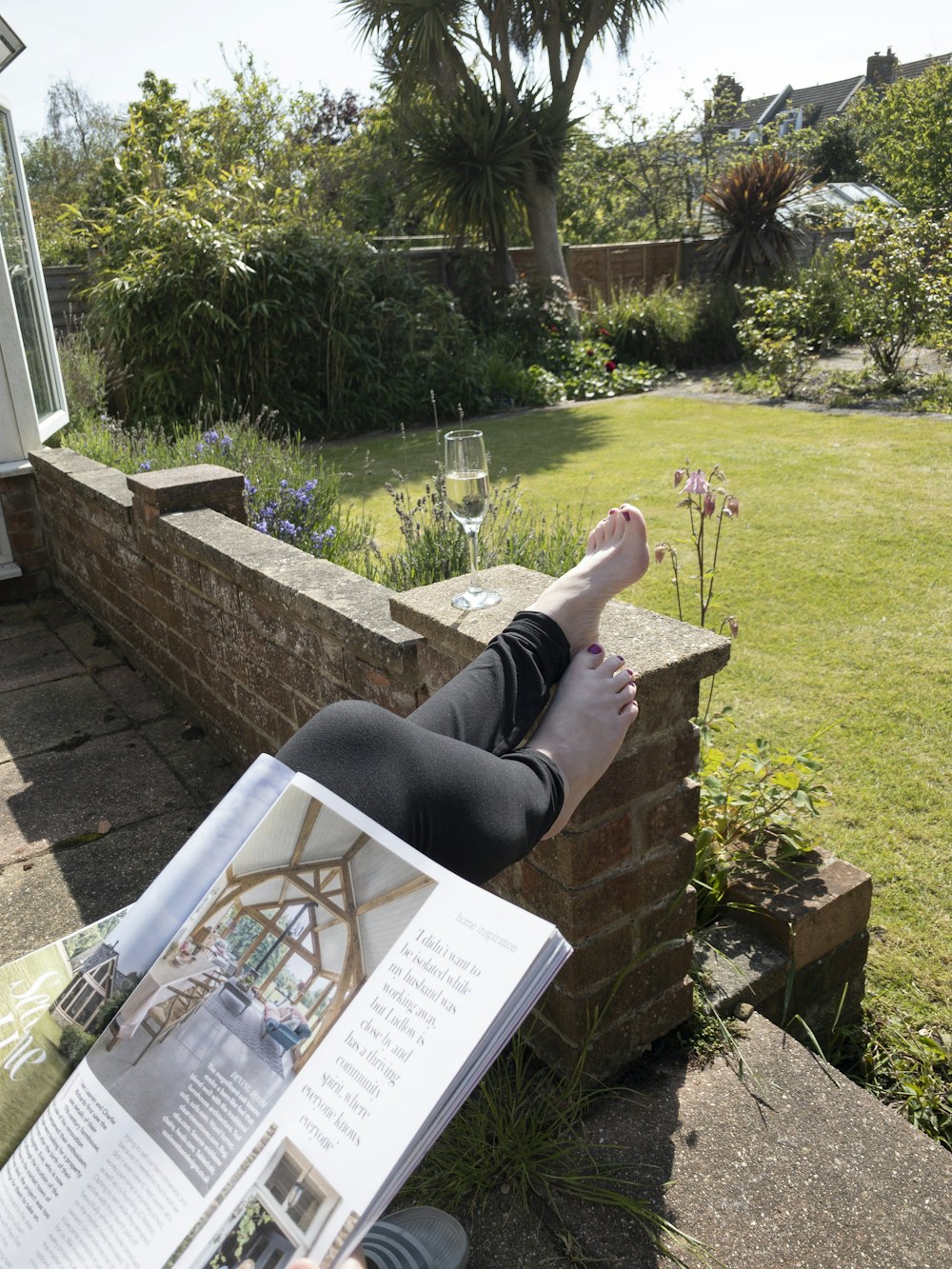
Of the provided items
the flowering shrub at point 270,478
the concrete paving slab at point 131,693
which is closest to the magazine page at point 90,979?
the concrete paving slab at point 131,693

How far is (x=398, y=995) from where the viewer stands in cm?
88

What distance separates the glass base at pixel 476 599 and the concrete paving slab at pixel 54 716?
5.86ft

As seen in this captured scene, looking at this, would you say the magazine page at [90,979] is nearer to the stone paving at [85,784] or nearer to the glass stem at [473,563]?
the glass stem at [473,563]

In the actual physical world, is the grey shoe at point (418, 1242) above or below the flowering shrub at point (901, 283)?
below

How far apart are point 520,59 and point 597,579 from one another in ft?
38.9

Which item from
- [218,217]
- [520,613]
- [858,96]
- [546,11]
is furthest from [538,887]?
[858,96]

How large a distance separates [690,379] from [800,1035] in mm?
9103

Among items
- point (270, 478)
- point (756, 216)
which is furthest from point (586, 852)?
point (756, 216)

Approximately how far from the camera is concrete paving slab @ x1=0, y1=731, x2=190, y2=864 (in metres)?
2.53

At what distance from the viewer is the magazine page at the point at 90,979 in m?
1.00

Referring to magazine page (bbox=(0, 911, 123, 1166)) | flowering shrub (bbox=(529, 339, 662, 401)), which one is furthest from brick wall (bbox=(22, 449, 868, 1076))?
flowering shrub (bbox=(529, 339, 662, 401))

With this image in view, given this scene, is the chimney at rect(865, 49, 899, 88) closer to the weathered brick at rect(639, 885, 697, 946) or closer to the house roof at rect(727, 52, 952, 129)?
the house roof at rect(727, 52, 952, 129)

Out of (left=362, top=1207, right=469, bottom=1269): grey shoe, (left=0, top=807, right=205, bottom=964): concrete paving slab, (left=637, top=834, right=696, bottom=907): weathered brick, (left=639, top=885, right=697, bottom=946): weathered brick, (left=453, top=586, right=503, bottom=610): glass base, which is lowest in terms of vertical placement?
(left=0, top=807, right=205, bottom=964): concrete paving slab

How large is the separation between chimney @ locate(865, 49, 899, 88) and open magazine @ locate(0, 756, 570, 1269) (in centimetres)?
3961
